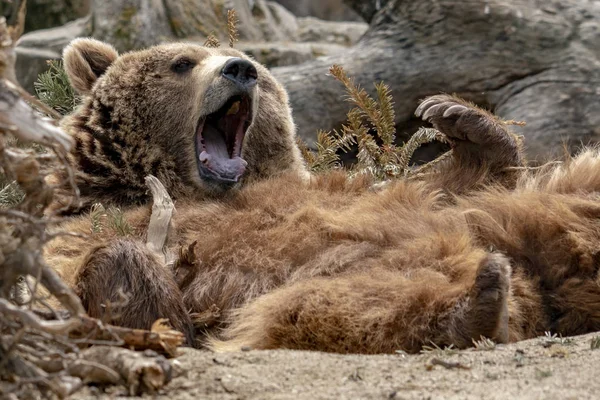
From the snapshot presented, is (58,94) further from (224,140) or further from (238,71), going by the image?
(238,71)

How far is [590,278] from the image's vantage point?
364 cm

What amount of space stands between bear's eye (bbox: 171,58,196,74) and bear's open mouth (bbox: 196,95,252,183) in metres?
0.30

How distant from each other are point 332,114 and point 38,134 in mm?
5337

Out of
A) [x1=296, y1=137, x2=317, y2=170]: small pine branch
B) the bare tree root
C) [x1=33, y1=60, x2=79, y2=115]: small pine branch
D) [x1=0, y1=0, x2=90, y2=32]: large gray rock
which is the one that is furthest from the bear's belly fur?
[x1=0, y1=0, x2=90, y2=32]: large gray rock

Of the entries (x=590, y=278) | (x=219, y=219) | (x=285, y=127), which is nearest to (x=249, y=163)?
(x=285, y=127)

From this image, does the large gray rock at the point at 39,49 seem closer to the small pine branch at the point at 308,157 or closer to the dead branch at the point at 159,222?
the small pine branch at the point at 308,157

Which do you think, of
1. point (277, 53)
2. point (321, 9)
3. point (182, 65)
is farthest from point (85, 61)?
point (321, 9)

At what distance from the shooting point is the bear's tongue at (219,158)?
4.84 metres

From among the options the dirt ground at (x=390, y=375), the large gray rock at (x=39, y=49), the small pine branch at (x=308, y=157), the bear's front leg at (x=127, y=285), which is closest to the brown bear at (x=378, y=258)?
the bear's front leg at (x=127, y=285)

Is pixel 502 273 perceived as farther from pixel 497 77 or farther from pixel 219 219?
pixel 497 77

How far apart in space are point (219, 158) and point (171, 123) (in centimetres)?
33

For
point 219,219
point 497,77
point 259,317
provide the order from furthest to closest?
point 497,77 < point 219,219 < point 259,317

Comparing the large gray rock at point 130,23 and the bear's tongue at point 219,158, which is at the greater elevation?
the bear's tongue at point 219,158

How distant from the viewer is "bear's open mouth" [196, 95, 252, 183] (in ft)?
15.9
